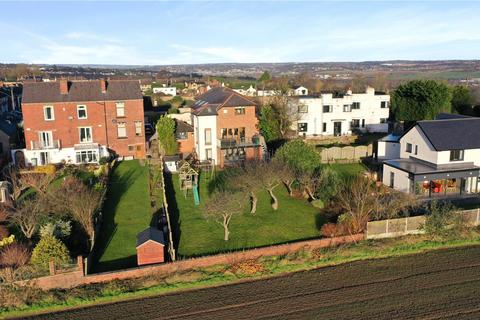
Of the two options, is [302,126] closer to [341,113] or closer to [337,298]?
[341,113]

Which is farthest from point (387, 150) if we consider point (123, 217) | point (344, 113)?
point (123, 217)

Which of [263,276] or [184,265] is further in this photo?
[263,276]

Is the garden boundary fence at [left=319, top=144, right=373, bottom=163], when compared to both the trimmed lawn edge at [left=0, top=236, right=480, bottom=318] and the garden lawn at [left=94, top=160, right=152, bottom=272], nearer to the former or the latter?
the garden lawn at [left=94, top=160, right=152, bottom=272]

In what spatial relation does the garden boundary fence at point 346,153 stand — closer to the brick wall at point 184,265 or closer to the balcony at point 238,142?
the balcony at point 238,142

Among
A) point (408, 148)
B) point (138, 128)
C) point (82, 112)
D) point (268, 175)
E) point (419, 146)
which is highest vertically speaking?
point (82, 112)

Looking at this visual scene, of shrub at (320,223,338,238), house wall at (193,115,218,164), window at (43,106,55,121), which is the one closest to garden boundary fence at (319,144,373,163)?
house wall at (193,115,218,164)

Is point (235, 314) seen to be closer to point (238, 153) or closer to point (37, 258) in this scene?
point (37, 258)
